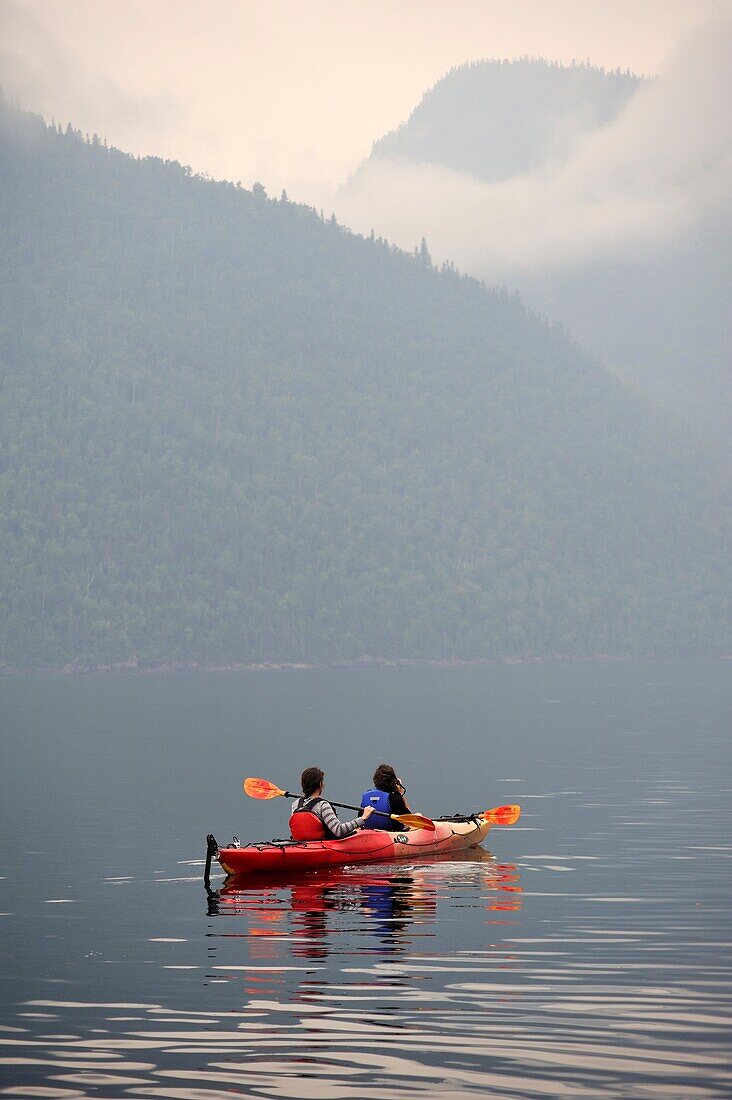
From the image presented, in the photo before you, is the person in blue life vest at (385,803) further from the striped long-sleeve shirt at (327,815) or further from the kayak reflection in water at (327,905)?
the striped long-sleeve shirt at (327,815)

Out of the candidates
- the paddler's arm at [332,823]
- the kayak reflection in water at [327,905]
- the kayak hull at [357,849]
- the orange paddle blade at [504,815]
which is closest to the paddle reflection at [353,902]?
the kayak reflection in water at [327,905]

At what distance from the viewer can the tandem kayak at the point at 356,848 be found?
89.4ft

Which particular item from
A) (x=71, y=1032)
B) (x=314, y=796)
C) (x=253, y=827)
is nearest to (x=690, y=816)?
(x=253, y=827)

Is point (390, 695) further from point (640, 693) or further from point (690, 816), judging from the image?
point (690, 816)

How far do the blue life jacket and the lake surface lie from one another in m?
1.02

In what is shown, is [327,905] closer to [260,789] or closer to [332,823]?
[332,823]

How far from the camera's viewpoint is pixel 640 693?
119 meters

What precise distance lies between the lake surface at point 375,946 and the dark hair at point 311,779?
1.59 m

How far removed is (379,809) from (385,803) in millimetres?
160

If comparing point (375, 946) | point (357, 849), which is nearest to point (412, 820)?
point (357, 849)

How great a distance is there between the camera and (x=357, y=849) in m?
28.8

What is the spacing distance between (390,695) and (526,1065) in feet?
361

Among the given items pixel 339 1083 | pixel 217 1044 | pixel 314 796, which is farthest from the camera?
pixel 314 796

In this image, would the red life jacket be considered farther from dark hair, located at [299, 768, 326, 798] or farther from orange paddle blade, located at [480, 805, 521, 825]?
orange paddle blade, located at [480, 805, 521, 825]
